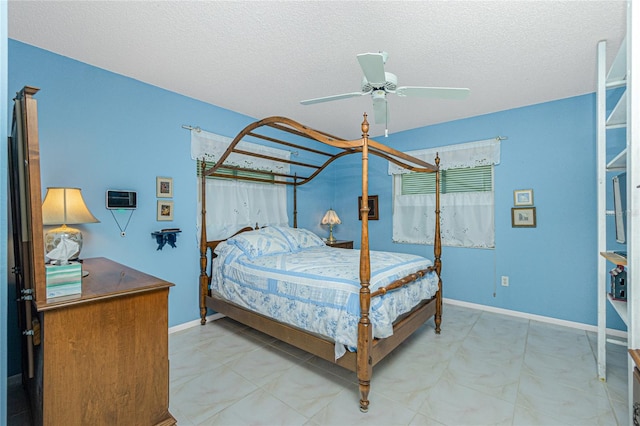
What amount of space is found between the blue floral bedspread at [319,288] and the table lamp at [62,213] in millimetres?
1333

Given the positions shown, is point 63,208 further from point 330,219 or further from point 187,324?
point 330,219

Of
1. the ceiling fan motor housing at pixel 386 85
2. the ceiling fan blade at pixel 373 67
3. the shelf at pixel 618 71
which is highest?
the shelf at pixel 618 71

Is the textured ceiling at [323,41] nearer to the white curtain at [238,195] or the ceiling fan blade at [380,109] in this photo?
the ceiling fan blade at [380,109]

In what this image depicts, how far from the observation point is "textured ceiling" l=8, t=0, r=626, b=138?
1.82 m

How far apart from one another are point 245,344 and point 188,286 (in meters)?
0.94

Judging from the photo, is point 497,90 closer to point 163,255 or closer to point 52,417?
point 163,255

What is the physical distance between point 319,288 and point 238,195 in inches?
76.5

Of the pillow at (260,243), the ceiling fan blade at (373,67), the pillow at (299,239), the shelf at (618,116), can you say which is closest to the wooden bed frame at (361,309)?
the ceiling fan blade at (373,67)

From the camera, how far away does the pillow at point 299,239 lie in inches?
142

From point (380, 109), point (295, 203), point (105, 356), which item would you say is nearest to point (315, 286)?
point (105, 356)

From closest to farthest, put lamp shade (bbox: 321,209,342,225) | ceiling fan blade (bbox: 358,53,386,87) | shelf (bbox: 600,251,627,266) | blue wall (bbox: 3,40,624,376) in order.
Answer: ceiling fan blade (bbox: 358,53,386,87), shelf (bbox: 600,251,627,266), blue wall (bbox: 3,40,624,376), lamp shade (bbox: 321,209,342,225)

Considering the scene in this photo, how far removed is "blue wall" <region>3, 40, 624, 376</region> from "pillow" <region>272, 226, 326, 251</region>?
1.05 meters

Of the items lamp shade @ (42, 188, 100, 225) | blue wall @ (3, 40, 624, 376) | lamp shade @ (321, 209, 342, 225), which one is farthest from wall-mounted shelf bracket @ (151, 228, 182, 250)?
lamp shade @ (321, 209, 342, 225)

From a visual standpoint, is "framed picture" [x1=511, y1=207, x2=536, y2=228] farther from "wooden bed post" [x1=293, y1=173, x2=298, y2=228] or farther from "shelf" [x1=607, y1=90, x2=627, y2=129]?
"wooden bed post" [x1=293, y1=173, x2=298, y2=228]
